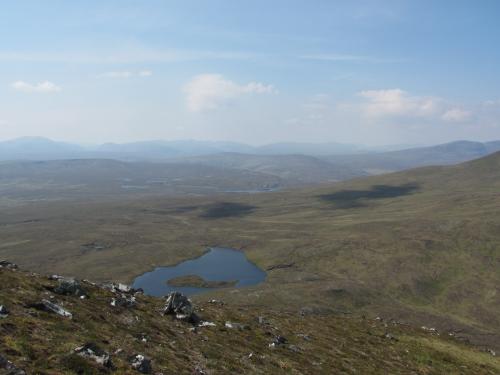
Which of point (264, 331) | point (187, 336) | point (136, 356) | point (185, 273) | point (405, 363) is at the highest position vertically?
point (136, 356)

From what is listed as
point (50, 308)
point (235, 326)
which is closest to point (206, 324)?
point (235, 326)

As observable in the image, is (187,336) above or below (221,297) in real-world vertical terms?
above

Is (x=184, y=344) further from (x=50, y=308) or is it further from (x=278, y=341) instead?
(x=278, y=341)

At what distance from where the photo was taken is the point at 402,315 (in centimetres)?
12456

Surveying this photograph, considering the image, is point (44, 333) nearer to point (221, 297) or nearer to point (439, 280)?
point (221, 297)

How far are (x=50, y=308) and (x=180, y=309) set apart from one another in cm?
1360

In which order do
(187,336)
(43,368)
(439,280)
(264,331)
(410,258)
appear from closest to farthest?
1. (43,368)
2. (187,336)
3. (264,331)
4. (439,280)
5. (410,258)

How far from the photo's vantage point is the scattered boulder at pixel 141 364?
23.8m

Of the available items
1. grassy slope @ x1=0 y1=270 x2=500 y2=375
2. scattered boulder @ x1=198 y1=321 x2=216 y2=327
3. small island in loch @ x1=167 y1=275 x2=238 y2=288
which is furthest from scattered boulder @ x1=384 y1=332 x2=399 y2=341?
small island in loch @ x1=167 y1=275 x2=238 y2=288

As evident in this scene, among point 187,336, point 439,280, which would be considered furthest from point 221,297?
point 187,336

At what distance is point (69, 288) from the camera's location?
118 ft

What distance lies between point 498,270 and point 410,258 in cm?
3300

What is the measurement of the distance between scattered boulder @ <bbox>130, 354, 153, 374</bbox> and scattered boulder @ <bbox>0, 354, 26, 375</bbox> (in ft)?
21.6

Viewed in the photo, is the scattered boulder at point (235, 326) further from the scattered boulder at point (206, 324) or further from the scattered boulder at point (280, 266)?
the scattered boulder at point (280, 266)
